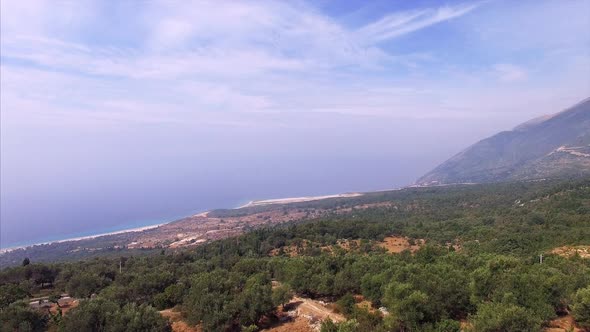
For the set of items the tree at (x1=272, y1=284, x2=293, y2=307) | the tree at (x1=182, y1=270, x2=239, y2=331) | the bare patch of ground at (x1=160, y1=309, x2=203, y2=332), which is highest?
the tree at (x1=182, y1=270, x2=239, y2=331)

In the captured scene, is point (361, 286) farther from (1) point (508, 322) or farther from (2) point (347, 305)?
(1) point (508, 322)

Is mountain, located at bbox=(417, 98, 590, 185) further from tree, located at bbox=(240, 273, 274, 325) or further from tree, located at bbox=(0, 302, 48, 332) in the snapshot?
tree, located at bbox=(0, 302, 48, 332)

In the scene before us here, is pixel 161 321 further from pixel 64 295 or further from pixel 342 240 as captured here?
pixel 342 240

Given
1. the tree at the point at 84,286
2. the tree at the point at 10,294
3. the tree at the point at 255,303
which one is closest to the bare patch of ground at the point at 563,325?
the tree at the point at 255,303

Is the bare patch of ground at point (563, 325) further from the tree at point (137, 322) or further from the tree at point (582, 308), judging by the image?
the tree at point (137, 322)

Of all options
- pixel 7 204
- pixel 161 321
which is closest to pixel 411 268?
pixel 161 321

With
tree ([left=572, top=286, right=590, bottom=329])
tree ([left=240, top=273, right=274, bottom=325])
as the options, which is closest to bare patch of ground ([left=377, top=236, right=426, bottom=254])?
tree ([left=240, top=273, right=274, bottom=325])

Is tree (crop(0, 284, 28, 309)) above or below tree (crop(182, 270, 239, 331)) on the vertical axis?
above

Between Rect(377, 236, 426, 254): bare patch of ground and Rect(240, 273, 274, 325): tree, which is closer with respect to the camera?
Rect(240, 273, 274, 325): tree
